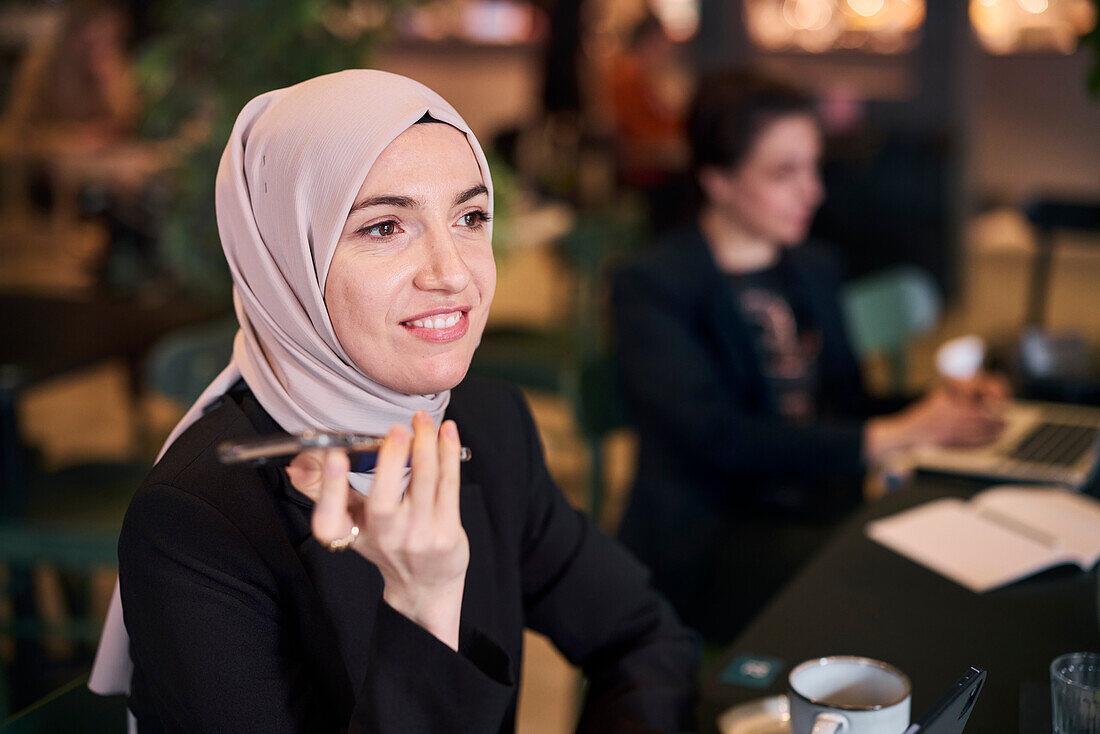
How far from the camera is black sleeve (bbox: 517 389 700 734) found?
44.8 inches

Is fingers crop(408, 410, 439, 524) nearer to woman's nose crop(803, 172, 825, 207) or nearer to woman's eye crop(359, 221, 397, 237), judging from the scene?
woman's eye crop(359, 221, 397, 237)

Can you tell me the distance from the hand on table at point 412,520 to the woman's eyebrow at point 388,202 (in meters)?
0.20

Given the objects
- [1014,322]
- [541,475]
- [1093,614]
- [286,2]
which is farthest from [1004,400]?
[1014,322]

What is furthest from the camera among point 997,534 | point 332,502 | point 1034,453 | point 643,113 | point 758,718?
point 643,113

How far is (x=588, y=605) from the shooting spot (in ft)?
3.82

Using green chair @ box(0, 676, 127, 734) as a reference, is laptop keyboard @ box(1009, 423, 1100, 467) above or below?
above

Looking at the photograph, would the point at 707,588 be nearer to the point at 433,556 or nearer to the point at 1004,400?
the point at 1004,400

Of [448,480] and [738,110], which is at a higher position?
[738,110]

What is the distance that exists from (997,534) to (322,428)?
36.8 inches

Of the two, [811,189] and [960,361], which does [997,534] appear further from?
[811,189]

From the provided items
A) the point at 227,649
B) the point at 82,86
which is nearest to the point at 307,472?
the point at 227,649

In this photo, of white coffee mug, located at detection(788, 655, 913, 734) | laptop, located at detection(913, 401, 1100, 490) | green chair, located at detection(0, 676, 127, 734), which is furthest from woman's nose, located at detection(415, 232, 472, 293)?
laptop, located at detection(913, 401, 1100, 490)

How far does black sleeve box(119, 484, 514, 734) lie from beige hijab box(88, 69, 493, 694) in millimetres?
106

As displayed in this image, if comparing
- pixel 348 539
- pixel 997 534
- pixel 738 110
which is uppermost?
pixel 738 110
